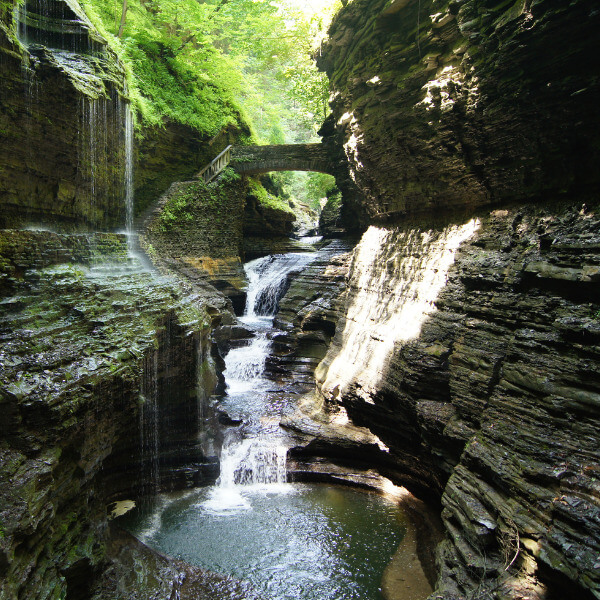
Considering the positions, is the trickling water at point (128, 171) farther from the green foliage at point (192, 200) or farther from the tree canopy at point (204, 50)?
the tree canopy at point (204, 50)

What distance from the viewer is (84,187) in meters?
11.5

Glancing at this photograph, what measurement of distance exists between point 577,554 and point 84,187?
12.8 metres

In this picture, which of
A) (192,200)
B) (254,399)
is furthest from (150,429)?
(192,200)

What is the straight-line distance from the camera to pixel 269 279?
18.5 meters

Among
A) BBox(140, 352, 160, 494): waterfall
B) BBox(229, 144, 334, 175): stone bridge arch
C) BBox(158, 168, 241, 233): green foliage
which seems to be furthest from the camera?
BBox(229, 144, 334, 175): stone bridge arch

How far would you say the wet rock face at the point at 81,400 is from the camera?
430 centimetres

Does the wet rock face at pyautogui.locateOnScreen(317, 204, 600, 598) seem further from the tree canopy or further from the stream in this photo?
the tree canopy

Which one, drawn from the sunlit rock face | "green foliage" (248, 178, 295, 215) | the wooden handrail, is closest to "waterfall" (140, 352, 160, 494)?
the sunlit rock face

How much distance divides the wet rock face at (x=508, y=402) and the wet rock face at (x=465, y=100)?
790 mm

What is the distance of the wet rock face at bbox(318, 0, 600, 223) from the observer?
5.58m

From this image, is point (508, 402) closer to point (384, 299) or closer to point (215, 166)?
point (384, 299)

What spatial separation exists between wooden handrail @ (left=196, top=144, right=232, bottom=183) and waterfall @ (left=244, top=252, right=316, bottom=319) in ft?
15.1

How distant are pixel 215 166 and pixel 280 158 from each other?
3108 millimetres

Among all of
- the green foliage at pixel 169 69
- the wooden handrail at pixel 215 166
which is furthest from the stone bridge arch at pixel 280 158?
the green foliage at pixel 169 69
